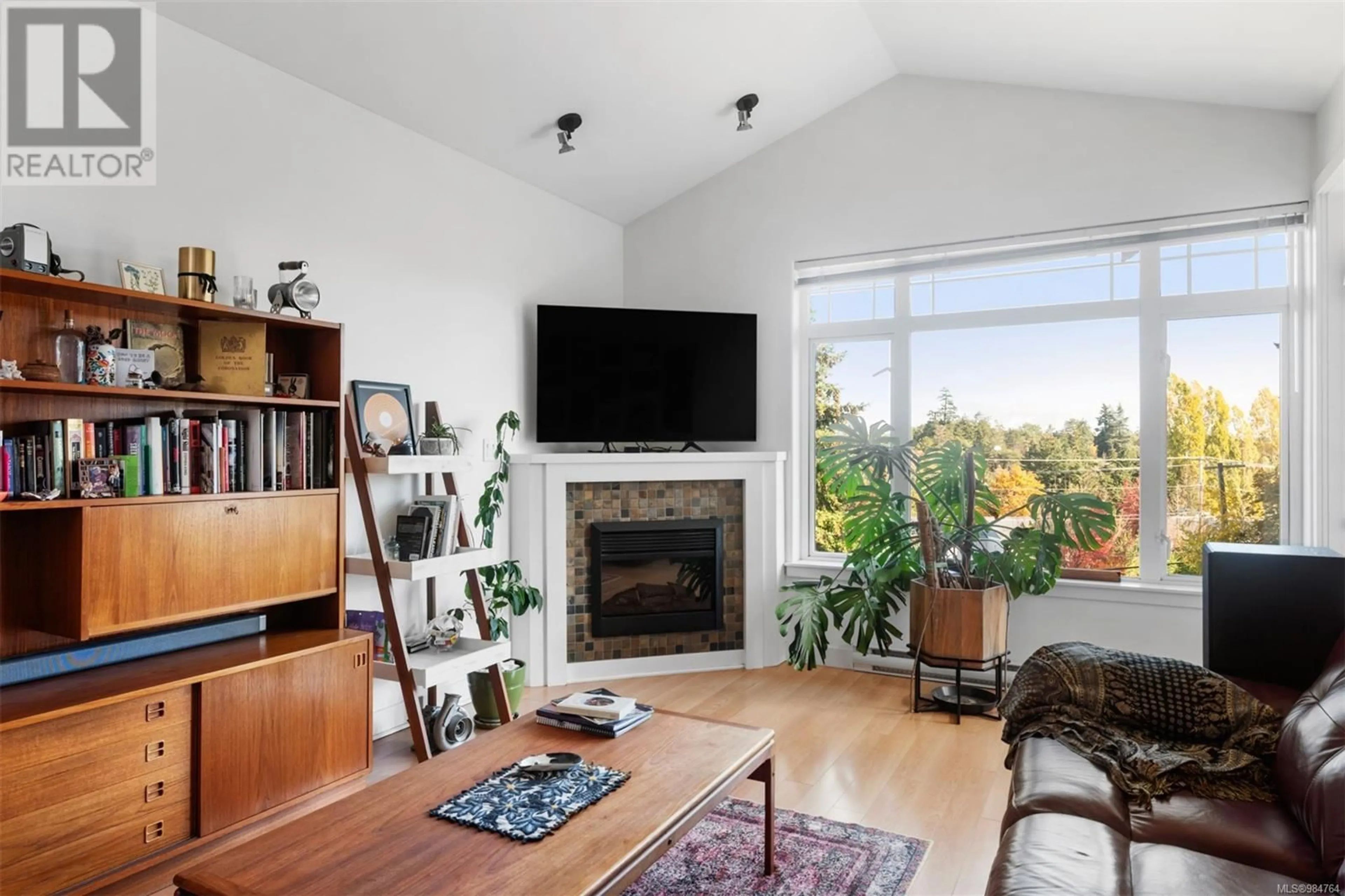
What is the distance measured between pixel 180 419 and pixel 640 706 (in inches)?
65.4

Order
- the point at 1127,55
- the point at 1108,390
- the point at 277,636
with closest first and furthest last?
1. the point at 277,636
2. the point at 1127,55
3. the point at 1108,390

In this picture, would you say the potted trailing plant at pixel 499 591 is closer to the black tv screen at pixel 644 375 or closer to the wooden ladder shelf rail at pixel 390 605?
the wooden ladder shelf rail at pixel 390 605

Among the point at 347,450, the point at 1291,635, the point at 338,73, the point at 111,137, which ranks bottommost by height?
the point at 1291,635

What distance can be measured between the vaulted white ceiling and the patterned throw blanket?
87.8 inches

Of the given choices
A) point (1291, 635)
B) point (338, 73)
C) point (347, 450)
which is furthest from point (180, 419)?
point (1291, 635)

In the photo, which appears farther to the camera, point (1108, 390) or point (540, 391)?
point (540, 391)

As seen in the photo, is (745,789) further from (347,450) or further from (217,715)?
(347,450)

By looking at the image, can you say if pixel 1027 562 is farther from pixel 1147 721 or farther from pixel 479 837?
pixel 479 837

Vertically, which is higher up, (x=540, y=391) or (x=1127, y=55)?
(x=1127, y=55)

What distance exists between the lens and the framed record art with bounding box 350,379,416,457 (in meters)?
3.22

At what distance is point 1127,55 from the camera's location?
10.9 feet

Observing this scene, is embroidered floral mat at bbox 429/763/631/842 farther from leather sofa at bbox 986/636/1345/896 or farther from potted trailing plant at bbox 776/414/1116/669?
potted trailing plant at bbox 776/414/1116/669

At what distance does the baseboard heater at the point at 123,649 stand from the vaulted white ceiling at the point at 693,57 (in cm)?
199

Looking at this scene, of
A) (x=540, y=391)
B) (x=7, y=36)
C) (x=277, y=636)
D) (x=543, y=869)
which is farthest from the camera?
(x=540, y=391)
